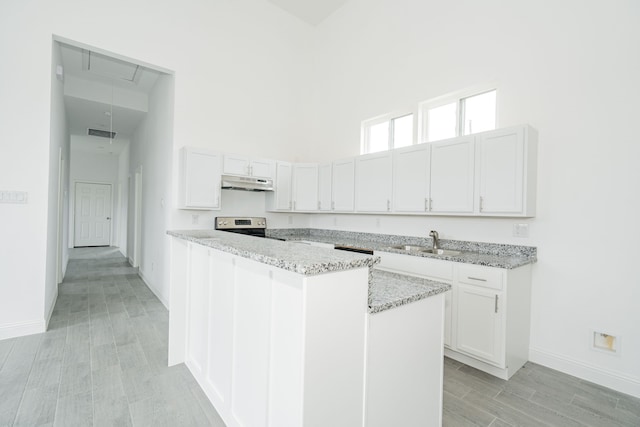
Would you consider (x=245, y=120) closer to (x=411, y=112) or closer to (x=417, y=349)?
(x=411, y=112)

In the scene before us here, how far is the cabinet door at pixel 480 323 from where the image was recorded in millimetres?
2289

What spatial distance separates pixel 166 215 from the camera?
385 cm

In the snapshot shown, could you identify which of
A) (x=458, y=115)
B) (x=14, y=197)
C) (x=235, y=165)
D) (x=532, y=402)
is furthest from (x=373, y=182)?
(x=14, y=197)

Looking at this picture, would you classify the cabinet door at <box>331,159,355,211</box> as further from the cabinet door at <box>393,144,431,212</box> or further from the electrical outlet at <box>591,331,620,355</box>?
the electrical outlet at <box>591,331,620,355</box>

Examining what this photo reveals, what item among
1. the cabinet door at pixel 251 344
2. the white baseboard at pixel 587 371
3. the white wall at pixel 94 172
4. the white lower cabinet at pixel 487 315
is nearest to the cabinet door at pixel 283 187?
the white lower cabinet at pixel 487 315

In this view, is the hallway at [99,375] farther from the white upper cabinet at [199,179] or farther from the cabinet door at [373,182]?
the cabinet door at [373,182]

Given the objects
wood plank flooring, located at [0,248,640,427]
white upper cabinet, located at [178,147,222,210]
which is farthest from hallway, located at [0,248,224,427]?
white upper cabinet, located at [178,147,222,210]

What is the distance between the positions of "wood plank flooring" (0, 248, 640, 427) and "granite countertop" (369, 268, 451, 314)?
3.05 ft

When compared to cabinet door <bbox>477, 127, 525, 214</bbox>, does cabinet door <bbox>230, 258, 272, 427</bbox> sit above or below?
below

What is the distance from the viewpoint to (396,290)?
1444 mm

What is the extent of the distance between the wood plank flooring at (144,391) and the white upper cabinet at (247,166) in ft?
6.86

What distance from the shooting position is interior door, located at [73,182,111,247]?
29.1 ft

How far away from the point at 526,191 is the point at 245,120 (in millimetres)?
3672

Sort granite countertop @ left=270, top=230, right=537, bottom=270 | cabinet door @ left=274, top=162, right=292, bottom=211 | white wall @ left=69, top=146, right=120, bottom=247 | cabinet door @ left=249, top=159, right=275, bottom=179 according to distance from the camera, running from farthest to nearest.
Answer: white wall @ left=69, top=146, right=120, bottom=247
cabinet door @ left=274, top=162, right=292, bottom=211
cabinet door @ left=249, top=159, right=275, bottom=179
granite countertop @ left=270, top=230, right=537, bottom=270
